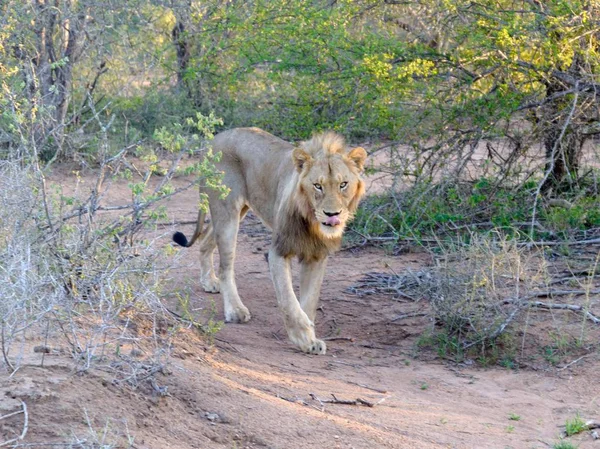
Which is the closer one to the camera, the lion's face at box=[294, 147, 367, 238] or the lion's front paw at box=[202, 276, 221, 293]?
the lion's face at box=[294, 147, 367, 238]

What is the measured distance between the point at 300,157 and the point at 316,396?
1.83 m

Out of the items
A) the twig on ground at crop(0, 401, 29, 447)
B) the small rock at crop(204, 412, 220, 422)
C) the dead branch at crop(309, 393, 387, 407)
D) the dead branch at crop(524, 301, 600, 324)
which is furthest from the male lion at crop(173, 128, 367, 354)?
the twig on ground at crop(0, 401, 29, 447)

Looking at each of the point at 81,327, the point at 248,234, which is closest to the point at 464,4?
the point at 248,234

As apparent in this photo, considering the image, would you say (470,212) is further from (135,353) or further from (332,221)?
(135,353)

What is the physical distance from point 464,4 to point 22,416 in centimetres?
577

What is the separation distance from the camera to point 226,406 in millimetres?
3975

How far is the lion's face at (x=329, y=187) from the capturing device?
5680 millimetres

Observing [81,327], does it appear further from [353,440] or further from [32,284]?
Result: [353,440]

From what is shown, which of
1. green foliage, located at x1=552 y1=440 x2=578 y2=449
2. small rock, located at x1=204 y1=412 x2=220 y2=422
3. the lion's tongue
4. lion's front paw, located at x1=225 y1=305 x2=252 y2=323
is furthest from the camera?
lion's front paw, located at x1=225 y1=305 x2=252 y2=323

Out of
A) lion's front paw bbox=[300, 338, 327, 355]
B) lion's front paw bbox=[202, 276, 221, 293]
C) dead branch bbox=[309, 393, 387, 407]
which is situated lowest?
lion's front paw bbox=[202, 276, 221, 293]

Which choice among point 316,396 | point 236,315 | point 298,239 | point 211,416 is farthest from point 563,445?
point 236,315

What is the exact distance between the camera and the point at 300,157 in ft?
19.3

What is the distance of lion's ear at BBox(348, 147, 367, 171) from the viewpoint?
588 cm

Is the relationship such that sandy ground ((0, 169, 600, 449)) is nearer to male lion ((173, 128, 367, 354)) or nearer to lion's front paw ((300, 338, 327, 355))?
lion's front paw ((300, 338, 327, 355))
